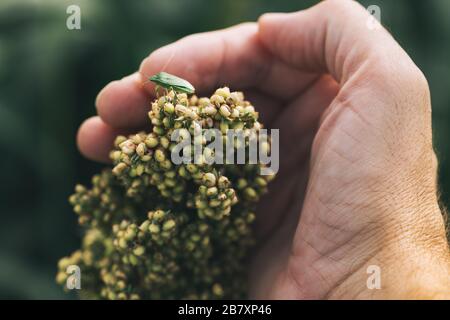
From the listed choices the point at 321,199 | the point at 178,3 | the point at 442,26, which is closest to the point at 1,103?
the point at 178,3

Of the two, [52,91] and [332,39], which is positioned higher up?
[52,91]

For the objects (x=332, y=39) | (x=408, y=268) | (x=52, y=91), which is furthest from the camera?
(x=52, y=91)

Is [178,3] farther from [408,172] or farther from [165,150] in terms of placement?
[408,172]

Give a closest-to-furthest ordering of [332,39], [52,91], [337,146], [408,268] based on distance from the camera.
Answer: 1. [408,268]
2. [337,146]
3. [332,39]
4. [52,91]

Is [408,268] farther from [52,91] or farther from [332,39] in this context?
[52,91]

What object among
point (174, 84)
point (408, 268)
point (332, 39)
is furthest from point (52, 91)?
point (408, 268)

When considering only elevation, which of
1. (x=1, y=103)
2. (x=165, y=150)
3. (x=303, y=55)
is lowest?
(x=165, y=150)
